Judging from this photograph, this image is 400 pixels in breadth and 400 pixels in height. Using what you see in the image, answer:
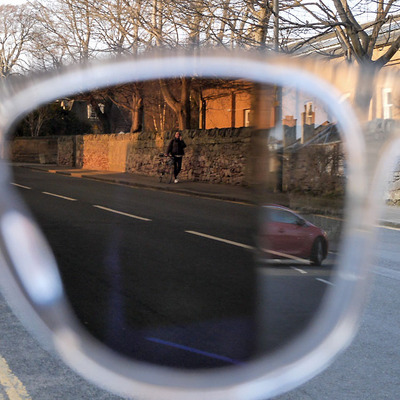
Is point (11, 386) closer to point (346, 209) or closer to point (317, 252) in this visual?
point (317, 252)

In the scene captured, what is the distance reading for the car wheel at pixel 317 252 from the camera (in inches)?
44.8

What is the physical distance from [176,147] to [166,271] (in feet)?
1.22

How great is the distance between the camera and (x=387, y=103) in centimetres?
103

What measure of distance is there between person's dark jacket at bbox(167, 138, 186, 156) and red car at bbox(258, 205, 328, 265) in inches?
27.6

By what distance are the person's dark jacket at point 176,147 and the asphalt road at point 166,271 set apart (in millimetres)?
148

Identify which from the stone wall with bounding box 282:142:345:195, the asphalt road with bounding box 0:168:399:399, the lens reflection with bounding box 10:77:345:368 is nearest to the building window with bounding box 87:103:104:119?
the lens reflection with bounding box 10:77:345:368

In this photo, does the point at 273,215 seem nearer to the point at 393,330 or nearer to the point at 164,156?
the point at 164,156

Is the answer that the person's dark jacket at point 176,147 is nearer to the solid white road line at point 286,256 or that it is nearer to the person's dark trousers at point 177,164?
the person's dark trousers at point 177,164

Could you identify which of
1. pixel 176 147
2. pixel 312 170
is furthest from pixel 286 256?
pixel 176 147

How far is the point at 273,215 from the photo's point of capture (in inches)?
43.9

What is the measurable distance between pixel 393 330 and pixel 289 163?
5.51ft

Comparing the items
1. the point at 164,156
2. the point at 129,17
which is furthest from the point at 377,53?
the point at 164,156

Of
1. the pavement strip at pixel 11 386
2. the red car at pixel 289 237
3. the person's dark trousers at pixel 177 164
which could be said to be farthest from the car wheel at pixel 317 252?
the pavement strip at pixel 11 386

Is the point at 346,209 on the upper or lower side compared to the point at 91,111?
lower
